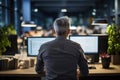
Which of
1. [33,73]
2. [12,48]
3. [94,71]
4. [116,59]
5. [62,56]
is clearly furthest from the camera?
[12,48]

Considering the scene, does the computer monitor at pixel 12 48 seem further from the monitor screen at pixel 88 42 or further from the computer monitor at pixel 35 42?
the monitor screen at pixel 88 42

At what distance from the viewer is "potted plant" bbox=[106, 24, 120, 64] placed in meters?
4.09

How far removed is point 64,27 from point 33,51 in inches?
52.7

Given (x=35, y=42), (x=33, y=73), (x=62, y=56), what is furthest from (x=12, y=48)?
(x=62, y=56)

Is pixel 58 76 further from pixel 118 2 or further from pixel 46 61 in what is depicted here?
pixel 118 2

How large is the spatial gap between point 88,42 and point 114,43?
37cm

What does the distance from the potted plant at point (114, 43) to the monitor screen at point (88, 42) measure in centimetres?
21

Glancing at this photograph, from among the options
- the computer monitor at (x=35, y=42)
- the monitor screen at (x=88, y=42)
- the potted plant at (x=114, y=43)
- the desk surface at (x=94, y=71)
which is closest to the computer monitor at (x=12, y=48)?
the computer monitor at (x=35, y=42)

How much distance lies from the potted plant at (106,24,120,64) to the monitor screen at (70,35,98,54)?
213 mm

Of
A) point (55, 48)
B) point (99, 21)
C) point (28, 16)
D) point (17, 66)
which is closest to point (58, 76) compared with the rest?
point (55, 48)

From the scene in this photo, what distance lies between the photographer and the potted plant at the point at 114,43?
4090 mm

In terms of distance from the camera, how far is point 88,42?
13.6 feet

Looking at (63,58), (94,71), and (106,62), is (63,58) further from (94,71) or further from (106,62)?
(106,62)

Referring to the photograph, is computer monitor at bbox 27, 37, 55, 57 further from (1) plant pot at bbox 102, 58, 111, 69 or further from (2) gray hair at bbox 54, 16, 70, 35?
(2) gray hair at bbox 54, 16, 70, 35
